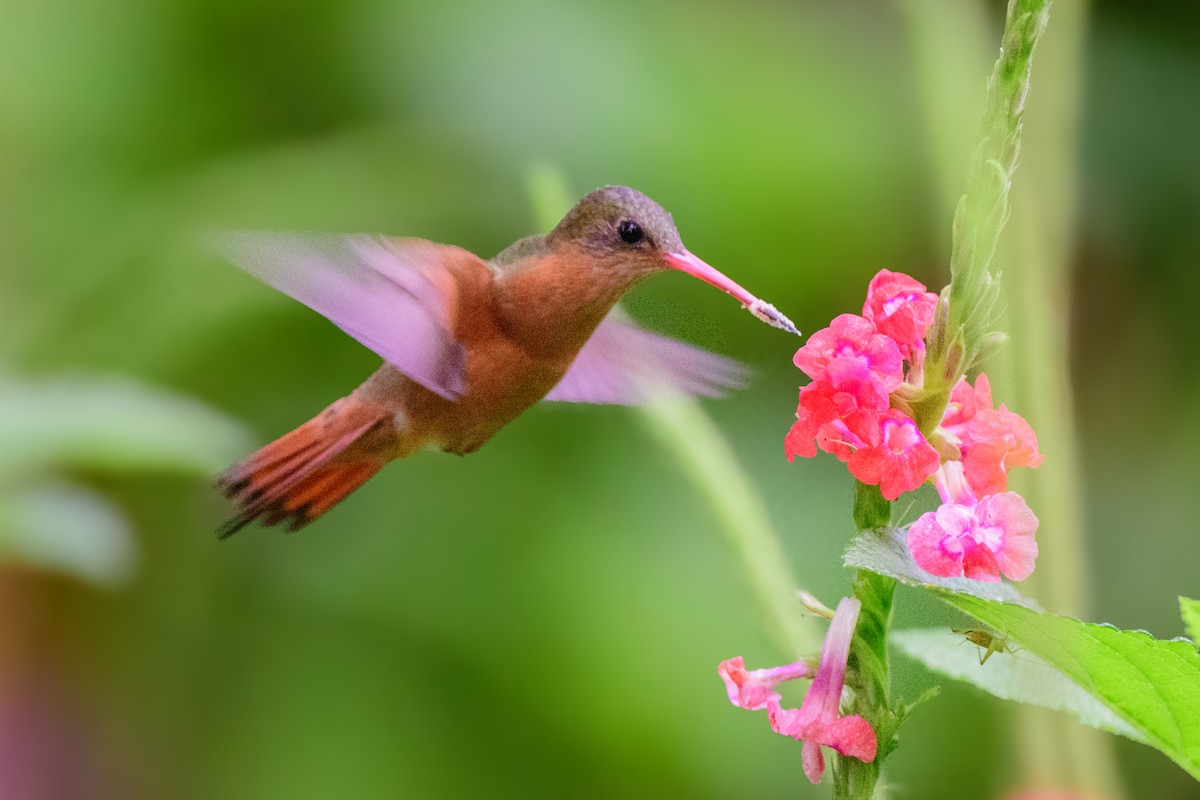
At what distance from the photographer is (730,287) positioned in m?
0.95

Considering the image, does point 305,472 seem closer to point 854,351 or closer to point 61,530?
point 854,351

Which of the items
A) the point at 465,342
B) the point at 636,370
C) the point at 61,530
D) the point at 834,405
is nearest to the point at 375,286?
the point at 465,342

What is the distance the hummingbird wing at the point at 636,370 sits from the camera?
44.9 inches

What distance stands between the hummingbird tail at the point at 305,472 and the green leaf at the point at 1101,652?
21.9 inches

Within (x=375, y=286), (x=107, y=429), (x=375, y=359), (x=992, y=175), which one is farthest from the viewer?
(x=375, y=359)

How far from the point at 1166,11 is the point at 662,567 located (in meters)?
1.63

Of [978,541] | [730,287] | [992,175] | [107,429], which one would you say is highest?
[107,429]

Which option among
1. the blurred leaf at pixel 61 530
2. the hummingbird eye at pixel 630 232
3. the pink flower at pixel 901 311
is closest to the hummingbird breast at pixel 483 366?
the hummingbird eye at pixel 630 232

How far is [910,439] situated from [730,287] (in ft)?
0.81

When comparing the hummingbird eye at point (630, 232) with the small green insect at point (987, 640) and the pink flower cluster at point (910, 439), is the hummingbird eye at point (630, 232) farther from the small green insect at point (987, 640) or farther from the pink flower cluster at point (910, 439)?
the small green insect at point (987, 640)

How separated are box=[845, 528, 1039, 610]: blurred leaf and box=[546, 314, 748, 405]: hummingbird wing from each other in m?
0.33

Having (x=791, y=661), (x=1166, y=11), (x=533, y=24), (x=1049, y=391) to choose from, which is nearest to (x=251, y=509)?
(x=791, y=661)

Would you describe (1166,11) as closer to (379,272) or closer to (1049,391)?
(1049,391)

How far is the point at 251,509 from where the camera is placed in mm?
1096
